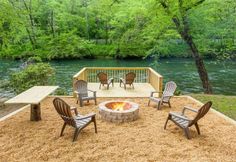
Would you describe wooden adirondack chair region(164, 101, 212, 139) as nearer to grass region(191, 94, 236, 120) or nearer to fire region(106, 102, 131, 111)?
fire region(106, 102, 131, 111)

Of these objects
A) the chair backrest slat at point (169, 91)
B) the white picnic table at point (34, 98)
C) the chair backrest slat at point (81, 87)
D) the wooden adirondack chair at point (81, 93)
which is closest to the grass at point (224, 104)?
the chair backrest slat at point (169, 91)

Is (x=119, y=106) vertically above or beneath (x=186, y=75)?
above

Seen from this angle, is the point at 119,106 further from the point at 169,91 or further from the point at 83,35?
the point at 83,35

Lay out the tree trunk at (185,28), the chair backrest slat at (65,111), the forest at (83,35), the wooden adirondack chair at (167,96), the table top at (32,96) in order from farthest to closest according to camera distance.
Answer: the forest at (83,35), the tree trunk at (185,28), the wooden adirondack chair at (167,96), the table top at (32,96), the chair backrest slat at (65,111)

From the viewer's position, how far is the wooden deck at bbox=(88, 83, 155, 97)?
10.5m

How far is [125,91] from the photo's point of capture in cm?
1124

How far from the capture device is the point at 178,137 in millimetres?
6137

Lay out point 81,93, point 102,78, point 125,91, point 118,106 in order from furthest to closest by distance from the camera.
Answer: point 102,78
point 125,91
point 81,93
point 118,106

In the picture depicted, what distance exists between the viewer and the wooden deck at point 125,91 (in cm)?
1049

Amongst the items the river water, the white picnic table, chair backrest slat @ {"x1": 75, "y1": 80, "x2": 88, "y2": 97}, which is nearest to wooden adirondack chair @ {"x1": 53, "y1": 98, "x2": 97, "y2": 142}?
the white picnic table

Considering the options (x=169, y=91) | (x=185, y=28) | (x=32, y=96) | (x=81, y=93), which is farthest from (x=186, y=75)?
(x=32, y=96)

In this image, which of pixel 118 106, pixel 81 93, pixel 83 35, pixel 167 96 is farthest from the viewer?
pixel 83 35

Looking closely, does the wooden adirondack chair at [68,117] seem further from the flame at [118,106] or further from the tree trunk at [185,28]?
the tree trunk at [185,28]

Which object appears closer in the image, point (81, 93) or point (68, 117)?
point (68, 117)
